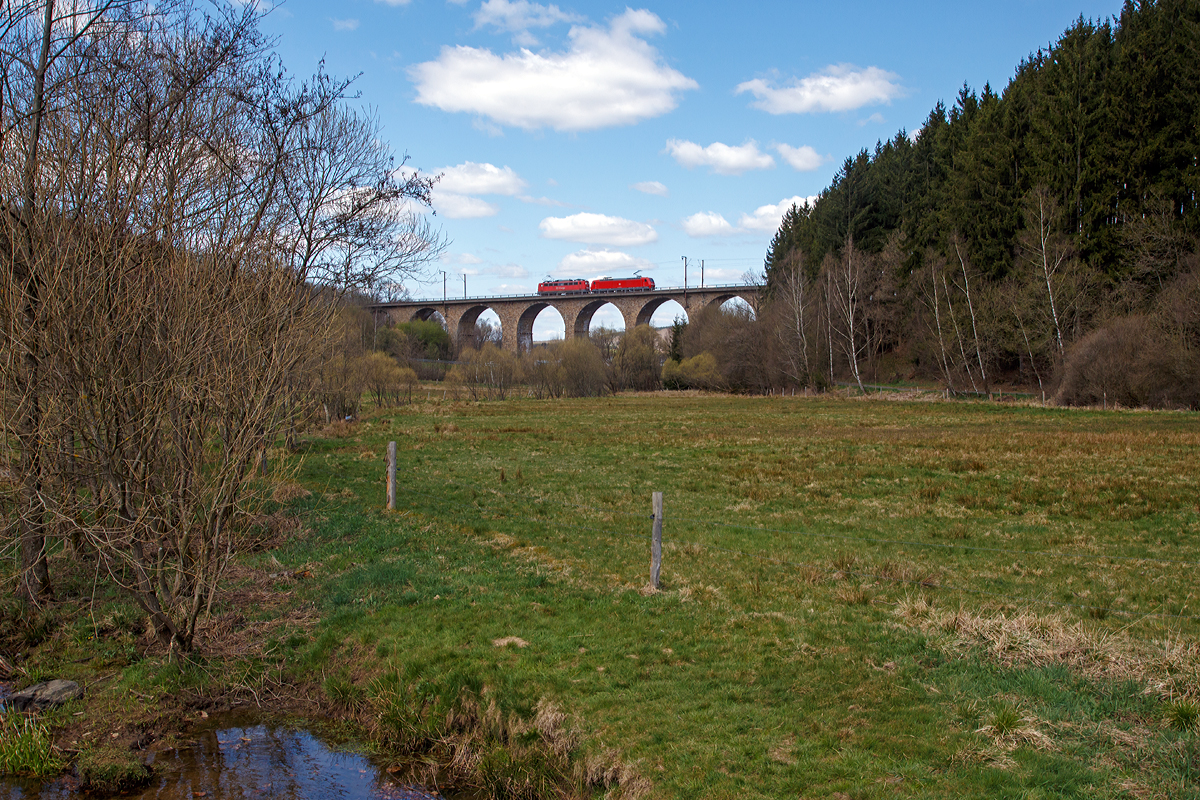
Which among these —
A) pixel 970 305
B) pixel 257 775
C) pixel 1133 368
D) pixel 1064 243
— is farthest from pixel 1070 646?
pixel 970 305

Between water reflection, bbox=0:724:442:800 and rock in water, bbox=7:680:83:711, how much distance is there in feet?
3.39

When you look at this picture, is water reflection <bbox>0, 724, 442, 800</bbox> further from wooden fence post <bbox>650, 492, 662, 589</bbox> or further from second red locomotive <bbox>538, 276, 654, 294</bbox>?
second red locomotive <bbox>538, 276, 654, 294</bbox>

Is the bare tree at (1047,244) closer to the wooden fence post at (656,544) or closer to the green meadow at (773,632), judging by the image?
the green meadow at (773,632)

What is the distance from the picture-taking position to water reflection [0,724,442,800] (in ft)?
19.9

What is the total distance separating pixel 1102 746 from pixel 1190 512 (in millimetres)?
10959

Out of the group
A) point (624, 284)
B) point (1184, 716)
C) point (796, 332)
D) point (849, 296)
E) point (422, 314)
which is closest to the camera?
point (1184, 716)

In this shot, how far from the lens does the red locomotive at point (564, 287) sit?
86875 millimetres

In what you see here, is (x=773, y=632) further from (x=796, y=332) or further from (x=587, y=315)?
(x=587, y=315)

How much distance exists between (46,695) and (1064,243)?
47735 mm

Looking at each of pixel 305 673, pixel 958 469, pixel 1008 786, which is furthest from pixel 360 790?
pixel 958 469

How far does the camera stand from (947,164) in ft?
203

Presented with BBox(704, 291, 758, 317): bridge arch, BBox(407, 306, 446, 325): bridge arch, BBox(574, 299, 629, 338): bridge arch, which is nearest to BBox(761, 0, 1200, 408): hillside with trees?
BBox(704, 291, 758, 317): bridge arch

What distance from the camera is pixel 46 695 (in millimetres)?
7152

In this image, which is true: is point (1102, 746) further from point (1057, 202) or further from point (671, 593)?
point (1057, 202)
